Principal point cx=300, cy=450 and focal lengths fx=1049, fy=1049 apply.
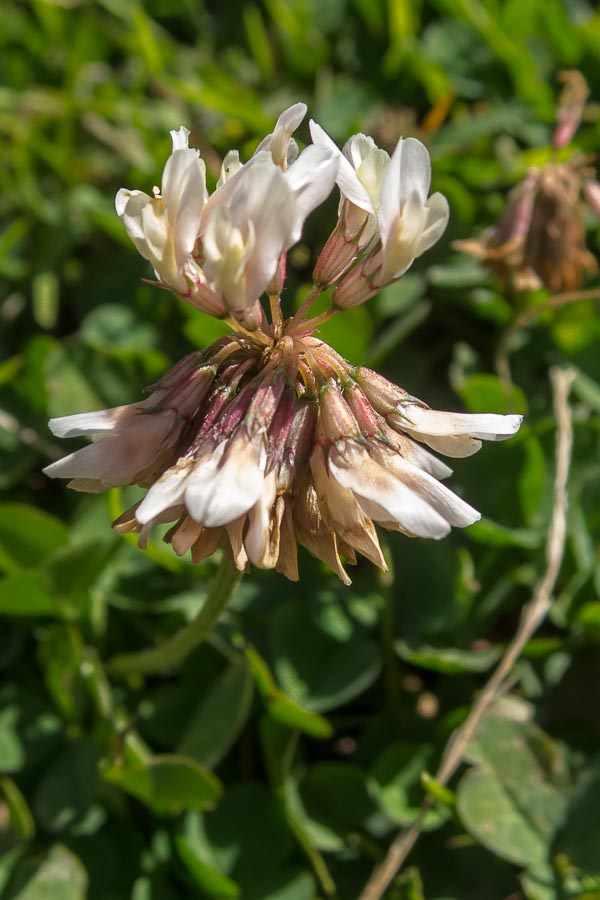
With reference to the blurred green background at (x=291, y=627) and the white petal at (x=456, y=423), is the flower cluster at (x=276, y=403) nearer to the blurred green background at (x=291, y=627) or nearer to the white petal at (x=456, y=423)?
the white petal at (x=456, y=423)

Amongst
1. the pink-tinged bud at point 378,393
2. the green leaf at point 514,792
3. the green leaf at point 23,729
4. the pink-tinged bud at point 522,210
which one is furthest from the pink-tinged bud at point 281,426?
the pink-tinged bud at point 522,210

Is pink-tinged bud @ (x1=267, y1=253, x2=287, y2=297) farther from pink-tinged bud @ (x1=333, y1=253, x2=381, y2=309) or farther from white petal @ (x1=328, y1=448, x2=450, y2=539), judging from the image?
white petal @ (x1=328, y1=448, x2=450, y2=539)

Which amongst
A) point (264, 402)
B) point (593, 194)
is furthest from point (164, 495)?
point (593, 194)

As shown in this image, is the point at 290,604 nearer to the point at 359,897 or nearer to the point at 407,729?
the point at 407,729

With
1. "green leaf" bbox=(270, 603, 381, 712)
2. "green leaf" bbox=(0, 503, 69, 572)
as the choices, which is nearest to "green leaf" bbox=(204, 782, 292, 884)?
"green leaf" bbox=(270, 603, 381, 712)

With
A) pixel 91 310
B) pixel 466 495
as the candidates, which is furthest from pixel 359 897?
pixel 91 310

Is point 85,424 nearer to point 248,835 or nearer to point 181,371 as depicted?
point 181,371
